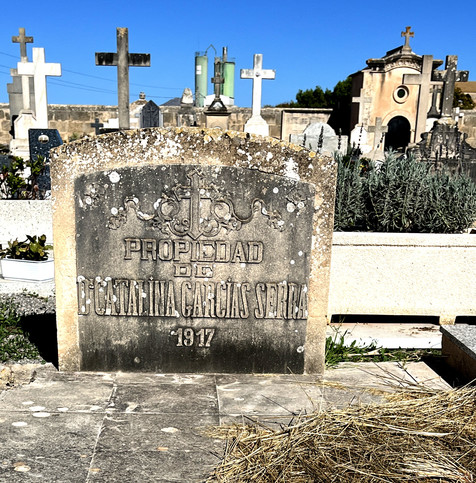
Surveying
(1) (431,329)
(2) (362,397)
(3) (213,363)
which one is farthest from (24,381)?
(1) (431,329)

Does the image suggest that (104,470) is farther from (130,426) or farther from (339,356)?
(339,356)

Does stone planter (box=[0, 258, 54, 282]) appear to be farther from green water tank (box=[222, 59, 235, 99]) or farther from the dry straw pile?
green water tank (box=[222, 59, 235, 99])

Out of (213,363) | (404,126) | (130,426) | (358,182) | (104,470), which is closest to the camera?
(104,470)

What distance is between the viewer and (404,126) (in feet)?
87.5

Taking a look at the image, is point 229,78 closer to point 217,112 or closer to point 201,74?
point 201,74

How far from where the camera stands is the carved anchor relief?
3.18m

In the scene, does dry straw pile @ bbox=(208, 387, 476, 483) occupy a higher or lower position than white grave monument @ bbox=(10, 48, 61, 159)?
lower

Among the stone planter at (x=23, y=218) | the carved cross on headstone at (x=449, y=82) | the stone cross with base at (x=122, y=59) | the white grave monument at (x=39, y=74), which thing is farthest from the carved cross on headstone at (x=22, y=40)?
the carved cross on headstone at (x=449, y=82)

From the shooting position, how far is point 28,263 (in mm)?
5836

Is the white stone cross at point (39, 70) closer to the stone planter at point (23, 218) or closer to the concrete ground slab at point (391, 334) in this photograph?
the stone planter at point (23, 218)

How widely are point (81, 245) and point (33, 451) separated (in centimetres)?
124

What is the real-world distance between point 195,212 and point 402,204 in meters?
2.84

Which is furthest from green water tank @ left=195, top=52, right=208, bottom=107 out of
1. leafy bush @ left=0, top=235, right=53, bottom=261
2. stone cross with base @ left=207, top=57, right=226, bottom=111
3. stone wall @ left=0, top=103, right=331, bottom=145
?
leafy bush @ left=0, top=235, right=53, bottom=261

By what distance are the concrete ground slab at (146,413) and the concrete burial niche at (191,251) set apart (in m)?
0.20
